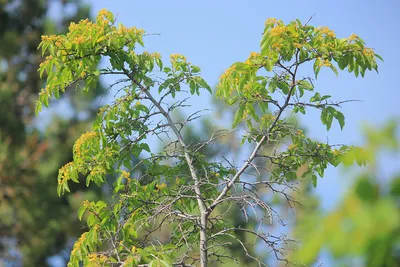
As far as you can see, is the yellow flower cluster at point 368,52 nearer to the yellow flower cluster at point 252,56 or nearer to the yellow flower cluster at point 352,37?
the yellow flower cluster at point 352,37

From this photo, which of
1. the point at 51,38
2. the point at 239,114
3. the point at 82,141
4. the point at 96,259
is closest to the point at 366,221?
the point at 96,259

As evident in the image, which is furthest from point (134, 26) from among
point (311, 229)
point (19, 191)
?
point (19, 191)

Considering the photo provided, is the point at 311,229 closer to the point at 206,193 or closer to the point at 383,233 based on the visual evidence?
the point at 383,233

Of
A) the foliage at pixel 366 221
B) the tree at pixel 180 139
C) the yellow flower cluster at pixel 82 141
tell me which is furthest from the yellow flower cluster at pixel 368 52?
the foliage at pixel 366 221

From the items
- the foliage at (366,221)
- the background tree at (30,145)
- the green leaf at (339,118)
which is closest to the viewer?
the foliage at (366,221)

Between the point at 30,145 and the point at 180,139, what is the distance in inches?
173

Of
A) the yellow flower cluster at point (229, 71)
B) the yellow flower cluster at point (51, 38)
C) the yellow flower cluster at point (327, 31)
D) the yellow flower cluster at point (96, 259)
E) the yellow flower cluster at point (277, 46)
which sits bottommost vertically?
the yellow flower cluster at point (96, 259)

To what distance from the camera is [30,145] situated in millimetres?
7238

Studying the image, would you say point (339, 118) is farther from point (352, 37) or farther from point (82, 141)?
point (82, 141)

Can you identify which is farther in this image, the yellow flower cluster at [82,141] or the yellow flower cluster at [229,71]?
the yellow flower cluster at [82,141]

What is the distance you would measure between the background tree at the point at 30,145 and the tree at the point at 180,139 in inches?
155

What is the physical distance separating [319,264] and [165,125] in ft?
3.99

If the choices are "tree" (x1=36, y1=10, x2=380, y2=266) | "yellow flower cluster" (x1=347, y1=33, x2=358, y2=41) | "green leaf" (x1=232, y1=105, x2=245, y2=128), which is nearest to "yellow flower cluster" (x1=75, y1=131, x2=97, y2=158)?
"tree" (x1=36, y1=10, x2=380, y2=266)

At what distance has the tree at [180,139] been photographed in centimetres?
291
